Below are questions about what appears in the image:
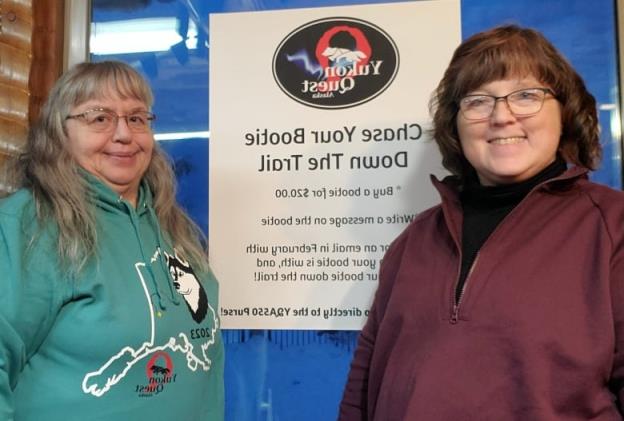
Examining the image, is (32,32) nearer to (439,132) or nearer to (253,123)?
(253,123)

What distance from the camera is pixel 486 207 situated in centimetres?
108

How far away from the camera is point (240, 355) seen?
1.66 m

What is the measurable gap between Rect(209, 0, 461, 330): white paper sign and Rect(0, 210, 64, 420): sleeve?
2.16 feet

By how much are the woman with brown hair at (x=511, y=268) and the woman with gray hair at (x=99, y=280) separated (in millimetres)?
397

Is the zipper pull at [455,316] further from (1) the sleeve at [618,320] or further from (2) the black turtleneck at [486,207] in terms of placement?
(1) the sleeve at [618,320]

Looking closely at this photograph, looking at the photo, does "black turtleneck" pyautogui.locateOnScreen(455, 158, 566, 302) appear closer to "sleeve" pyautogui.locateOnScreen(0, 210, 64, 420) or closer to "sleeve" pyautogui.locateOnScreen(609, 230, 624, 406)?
"sleeve" pyautogui.locateOnScreen(609, 230, 624, 406)

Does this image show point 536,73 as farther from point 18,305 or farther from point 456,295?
point 18,305

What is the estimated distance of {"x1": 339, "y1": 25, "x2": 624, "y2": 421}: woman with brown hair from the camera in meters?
0.90

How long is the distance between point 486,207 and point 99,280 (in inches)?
28.1

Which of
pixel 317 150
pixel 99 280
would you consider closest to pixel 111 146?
pixel 99 280

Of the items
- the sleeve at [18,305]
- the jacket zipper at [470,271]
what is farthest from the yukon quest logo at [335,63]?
the sleeve at [18,305]

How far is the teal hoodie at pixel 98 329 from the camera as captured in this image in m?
1.02

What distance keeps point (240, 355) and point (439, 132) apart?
0.86m

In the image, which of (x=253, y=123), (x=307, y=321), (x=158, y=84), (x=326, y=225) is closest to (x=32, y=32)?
(x=158, y=84)
